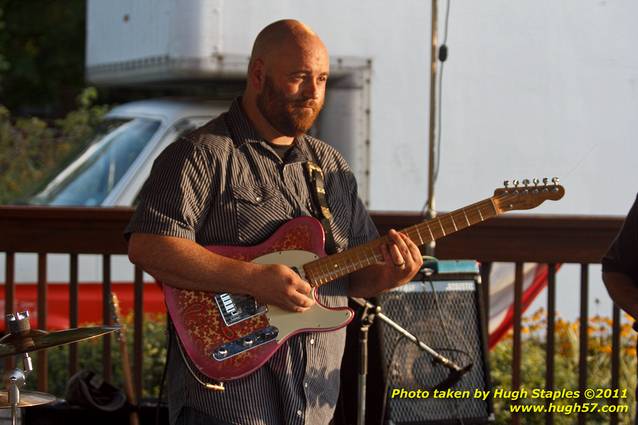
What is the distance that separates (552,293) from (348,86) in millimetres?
1955

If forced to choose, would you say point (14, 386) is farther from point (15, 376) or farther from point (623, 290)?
point (623, 290)

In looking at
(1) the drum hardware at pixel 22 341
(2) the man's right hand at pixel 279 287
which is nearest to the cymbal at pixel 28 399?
(1) the drum hardware at pixel 22 341

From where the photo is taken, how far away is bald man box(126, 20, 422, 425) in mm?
3328

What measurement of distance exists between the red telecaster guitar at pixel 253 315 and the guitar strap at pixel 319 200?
0.07 meters

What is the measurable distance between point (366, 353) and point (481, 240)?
3.73 feet

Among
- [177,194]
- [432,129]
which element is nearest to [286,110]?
[177,194]

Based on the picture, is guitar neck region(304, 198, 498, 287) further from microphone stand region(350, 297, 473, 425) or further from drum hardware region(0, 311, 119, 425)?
drum hardware region(0, 311, 119, 425)

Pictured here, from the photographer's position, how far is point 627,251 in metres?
3.47

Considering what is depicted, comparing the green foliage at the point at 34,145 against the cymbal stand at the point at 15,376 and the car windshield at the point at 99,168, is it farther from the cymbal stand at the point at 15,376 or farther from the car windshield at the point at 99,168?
the cymbal stand at the point at 15,376

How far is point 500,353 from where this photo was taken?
243 inches

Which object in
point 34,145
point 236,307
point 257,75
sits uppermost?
point 257,75

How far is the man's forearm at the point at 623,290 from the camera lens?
3.42 m

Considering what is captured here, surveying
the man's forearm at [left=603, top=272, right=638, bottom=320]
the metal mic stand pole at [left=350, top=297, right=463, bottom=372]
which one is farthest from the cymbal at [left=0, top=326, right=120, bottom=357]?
the man's forearm at [left=603, top=272, right=638, bottom=320]

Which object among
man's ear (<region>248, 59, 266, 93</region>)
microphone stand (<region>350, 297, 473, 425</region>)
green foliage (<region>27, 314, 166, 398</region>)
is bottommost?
green foliage (<region>27, 314, 166, 398</region>)
